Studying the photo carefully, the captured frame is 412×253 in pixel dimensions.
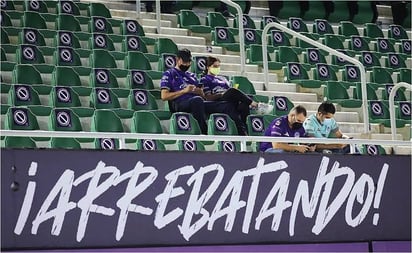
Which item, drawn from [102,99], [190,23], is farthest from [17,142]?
[190,23]

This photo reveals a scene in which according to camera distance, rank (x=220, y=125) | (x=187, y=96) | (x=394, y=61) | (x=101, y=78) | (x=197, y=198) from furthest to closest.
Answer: (x=394, y=61)
(x=101, y=78)
(x=187, y=96)
(x=220, y=125)
(x=197, y=198)

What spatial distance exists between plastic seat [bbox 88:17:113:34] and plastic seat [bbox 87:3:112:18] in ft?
1.25

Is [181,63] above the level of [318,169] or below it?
above

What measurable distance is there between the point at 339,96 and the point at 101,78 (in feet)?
10.9

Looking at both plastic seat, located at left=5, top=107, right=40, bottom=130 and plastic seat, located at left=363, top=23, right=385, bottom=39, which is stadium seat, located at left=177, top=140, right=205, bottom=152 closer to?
plastic seat, located at left=5, top=107, right=40, bottom=130

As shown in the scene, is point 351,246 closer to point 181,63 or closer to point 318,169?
point 318,169

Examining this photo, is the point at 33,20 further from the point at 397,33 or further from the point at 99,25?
the point at 397,33

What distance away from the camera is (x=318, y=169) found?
843 cm

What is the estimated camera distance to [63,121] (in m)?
9.45

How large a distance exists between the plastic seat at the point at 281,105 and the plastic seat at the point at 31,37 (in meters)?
2.73

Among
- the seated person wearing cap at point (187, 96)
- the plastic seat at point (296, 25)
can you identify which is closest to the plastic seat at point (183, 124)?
the seated person wearing cap at point (187, 96)

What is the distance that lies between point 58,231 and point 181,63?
3514 mm

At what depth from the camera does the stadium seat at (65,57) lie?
435 inches

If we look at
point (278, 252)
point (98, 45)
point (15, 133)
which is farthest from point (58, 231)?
point (98, 45)
